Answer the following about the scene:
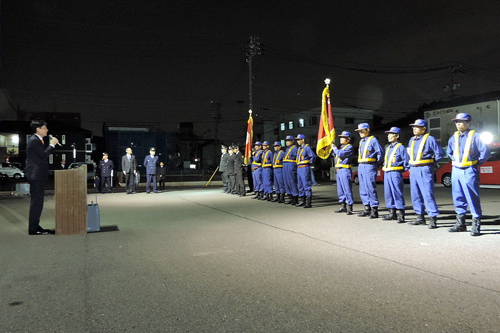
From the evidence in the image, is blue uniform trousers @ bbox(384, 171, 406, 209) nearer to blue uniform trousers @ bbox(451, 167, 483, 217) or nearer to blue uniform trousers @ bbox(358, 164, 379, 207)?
blue uniform trousers @ bbox(358, 164, 379, 207)

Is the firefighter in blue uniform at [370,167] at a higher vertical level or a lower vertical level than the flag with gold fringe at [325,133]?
lower

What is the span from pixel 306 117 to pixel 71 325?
52.8m

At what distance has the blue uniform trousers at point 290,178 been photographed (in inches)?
451

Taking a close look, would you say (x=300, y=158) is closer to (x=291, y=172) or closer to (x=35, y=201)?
(x=291, y=172)

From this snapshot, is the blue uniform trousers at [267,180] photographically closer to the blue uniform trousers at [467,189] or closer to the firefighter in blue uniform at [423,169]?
the firefighter in blue uniform at [423,169]

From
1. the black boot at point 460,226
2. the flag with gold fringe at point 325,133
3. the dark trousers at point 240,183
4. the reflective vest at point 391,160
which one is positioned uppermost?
the flag with gold fringe at point 325,133

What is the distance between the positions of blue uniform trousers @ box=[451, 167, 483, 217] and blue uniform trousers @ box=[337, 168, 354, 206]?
286 centimetres

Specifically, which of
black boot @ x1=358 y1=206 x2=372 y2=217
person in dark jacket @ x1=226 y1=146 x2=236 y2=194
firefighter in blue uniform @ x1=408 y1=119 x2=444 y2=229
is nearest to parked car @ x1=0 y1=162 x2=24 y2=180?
person in dark jacket @ x1=226 y1=146 x2=236 y2=194

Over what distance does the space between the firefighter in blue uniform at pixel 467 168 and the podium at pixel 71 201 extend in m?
6.56

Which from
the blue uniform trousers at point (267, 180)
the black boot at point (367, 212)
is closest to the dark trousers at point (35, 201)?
the black boot at point (367, 212)

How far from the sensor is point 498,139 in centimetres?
2277

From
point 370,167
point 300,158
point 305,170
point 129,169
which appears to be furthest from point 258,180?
point 129,169

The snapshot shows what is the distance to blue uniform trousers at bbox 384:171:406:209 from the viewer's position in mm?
7855

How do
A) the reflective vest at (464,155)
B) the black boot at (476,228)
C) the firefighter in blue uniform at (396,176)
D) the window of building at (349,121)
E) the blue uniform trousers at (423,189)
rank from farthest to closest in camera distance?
1. the window of building at (349,121)
2. the firefighter in blue uniform at (396,176)
3. the blue uniform trousers at (423,189)
4. the reflective vest at (464,155)
5. the black boot at (476,228)
